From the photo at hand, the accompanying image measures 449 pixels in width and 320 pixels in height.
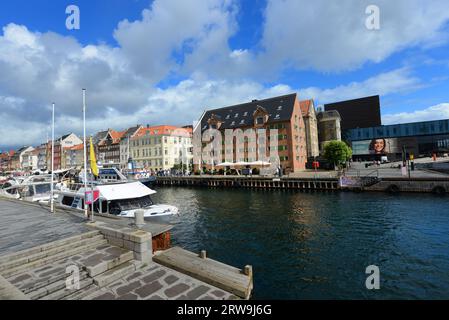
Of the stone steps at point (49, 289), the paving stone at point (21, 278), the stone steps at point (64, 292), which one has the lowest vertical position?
the stone steps at point (64, 292)

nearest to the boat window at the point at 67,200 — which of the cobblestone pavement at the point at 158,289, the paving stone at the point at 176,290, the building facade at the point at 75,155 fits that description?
the cobblestone pavement at the point at 158,289

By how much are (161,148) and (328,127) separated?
210 ft

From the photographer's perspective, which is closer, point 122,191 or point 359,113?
point 122,191

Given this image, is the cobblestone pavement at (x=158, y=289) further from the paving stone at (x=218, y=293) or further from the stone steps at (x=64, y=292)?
the stone steps at (x=64, y=292)

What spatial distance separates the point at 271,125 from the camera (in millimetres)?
62594

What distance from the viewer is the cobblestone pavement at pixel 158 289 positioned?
7103mm

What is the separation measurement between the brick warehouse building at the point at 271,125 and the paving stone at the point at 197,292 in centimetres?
5198

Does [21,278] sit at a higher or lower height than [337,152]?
lower

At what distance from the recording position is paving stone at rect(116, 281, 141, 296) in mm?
7339

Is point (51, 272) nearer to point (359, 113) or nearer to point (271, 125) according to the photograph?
point (271, 125)

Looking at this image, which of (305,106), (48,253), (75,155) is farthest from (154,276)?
(75,155)

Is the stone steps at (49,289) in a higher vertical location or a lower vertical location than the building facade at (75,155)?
lower

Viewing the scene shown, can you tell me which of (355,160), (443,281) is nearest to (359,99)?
(355,160)

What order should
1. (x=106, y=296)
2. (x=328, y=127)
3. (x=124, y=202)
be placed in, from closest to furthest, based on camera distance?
(x=106, y=296) < (x=124, y=202) < (x=328, y=127)
